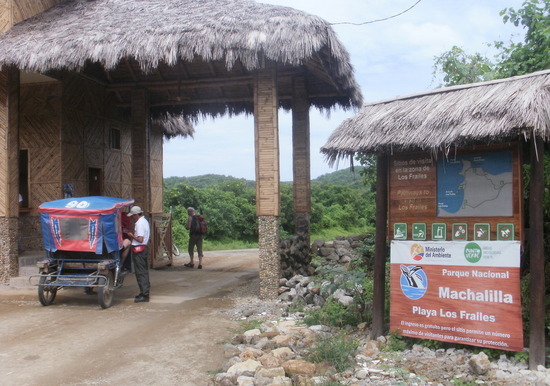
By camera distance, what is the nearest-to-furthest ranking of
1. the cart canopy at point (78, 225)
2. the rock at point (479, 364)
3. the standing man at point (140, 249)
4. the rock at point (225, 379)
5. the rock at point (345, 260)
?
the rock at point (225, 379)
the rock at point (479, 364)
the cart canopy at point (78, 225)
the standing man at point (140, 249)
the rock at point (345, 260)

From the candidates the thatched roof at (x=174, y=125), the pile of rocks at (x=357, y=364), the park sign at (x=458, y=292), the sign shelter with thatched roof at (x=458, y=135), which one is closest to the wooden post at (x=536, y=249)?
the sign shelter with thatched roof at (x=458, y=135)

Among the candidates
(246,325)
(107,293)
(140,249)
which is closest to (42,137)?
(140,249)

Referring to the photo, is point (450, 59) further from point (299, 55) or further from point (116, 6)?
point (116, 6)

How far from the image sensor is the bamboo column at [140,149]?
1316 centimetres

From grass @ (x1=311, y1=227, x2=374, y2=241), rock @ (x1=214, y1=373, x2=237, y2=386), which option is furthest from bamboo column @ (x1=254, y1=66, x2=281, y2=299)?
grass @ (x1=311, y1=227, x2=374, y2=241)

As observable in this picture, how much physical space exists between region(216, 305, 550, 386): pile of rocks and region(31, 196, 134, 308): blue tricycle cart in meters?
3.46

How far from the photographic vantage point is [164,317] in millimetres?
8102

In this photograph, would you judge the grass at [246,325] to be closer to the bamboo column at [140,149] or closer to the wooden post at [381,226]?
the wooden post at [381,226]

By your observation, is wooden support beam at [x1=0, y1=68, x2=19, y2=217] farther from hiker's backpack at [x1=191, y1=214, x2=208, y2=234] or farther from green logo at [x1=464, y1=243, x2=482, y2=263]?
green logo at [x1=464, y1=243, x2=482, y2=263]

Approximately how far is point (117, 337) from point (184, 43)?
17.7 feet

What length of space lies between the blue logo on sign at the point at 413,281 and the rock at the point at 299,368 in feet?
5.41

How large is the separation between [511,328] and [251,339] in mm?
3138

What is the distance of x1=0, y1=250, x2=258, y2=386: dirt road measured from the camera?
540cm

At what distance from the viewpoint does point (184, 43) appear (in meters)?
9.19
